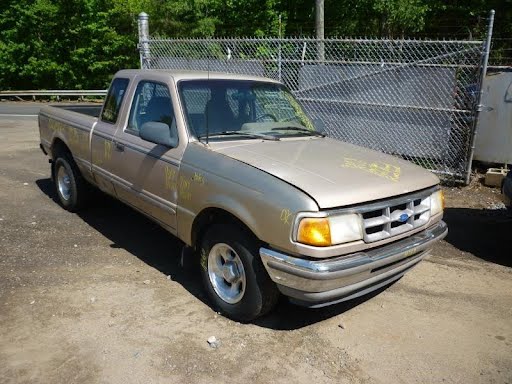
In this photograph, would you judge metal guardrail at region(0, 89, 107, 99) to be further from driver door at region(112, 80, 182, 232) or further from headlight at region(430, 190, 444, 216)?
headlight at region(430, 190, 444, 216)

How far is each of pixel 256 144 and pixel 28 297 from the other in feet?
7.45

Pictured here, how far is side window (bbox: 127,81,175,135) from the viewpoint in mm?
4301

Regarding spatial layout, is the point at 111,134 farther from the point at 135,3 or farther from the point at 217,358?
the point at 135,3

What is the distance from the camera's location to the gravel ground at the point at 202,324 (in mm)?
3135

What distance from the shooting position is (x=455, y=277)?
459cm

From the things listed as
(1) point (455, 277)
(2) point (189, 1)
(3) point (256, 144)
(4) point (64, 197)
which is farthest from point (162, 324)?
(2) point (189, 1)

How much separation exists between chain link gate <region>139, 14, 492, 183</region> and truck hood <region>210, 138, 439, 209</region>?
327cm

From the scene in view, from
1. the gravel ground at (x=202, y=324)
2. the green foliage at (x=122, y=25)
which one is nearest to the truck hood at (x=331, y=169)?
the gravel ground at (x=202, y=324)

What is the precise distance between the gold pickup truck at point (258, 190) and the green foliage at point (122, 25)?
20210 millimetres

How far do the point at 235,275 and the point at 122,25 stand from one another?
84.8ft

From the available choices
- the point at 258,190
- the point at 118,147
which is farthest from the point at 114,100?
the point at 258,190

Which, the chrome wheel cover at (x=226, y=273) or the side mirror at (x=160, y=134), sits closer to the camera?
the chrome wheel cover at (x=226, y=273)

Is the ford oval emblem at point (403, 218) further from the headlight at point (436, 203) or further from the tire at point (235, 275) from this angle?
the tire at point (235, 275)

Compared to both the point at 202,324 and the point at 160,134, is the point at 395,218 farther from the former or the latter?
the point at 160,134
